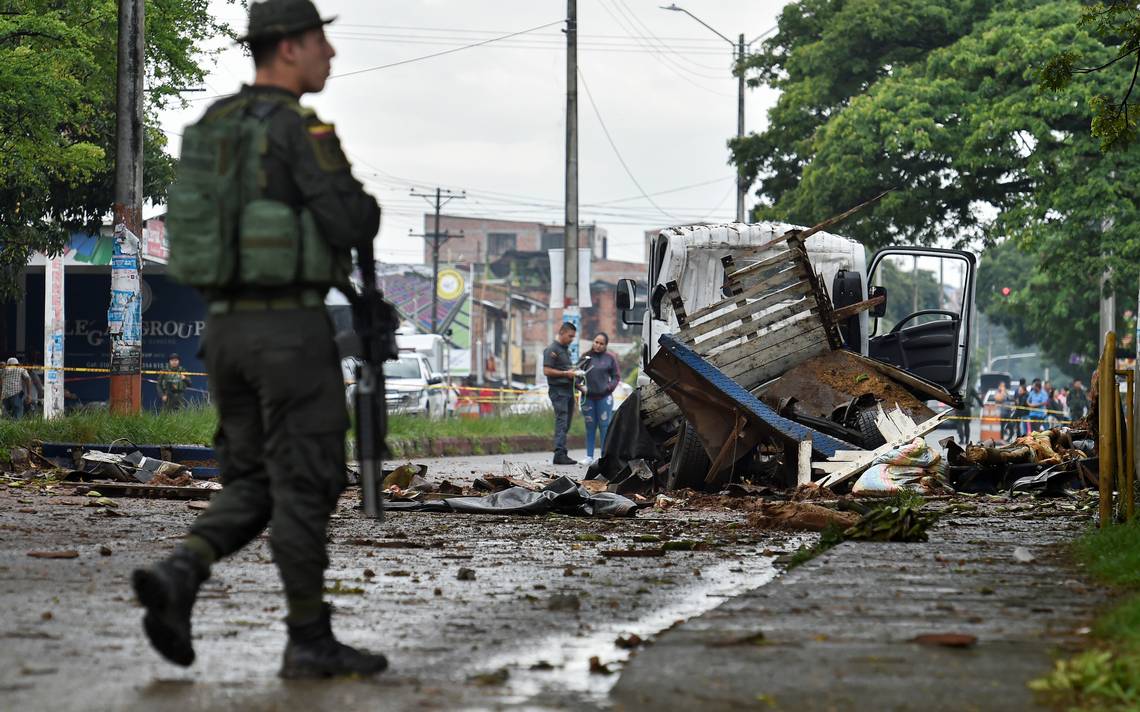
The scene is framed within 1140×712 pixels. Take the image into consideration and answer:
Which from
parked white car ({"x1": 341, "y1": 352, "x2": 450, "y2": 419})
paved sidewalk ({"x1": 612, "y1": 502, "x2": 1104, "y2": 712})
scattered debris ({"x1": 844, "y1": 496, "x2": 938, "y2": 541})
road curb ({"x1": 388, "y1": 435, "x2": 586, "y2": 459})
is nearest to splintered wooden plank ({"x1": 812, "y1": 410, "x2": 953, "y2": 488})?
scattered debris ({"x1": 844, "y1": 496, "x2": 938, "y2": 541})

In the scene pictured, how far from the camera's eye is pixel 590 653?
4.62 meters

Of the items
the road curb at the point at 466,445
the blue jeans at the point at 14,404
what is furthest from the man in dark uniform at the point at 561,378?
the blue jeans at the point at 14,404

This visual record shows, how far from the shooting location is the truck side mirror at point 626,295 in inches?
683

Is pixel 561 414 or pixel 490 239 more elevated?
pixel 490 239

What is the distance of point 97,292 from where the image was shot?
1363 inches

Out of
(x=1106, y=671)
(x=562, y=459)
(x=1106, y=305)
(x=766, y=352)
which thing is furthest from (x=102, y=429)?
(x=1106, y=305)

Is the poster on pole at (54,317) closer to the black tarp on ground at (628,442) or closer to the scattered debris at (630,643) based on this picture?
the black tarp on ground at (628,442)

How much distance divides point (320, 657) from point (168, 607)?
1.33 ft

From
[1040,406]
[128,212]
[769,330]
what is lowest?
[1040,406]

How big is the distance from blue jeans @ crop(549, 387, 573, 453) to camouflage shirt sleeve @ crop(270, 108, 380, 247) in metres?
16.2

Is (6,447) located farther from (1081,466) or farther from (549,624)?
(549,624)

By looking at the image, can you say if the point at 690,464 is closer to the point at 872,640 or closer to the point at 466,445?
the point at 872,640

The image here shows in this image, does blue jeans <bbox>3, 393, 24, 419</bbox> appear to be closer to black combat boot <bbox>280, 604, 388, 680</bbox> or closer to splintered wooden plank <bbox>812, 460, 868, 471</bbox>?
splintered wooden plank <bbox>812, 460, 868, 471</bbox>

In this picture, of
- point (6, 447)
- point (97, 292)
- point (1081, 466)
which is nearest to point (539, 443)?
point (97, 292)
